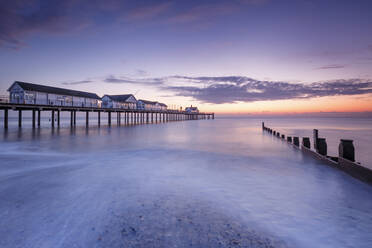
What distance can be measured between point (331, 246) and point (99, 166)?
888cm

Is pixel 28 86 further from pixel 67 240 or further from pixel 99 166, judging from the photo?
pixel 67 240

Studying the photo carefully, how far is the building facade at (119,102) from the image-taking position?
2245 inches

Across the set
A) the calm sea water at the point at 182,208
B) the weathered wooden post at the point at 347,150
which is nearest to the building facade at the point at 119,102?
the calm sea water at the point at 182,208

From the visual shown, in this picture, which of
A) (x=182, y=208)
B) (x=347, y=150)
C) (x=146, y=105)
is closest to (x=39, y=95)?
(x=182, y=208)

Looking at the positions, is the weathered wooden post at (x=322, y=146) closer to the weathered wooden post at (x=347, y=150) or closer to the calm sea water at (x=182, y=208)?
the calm sea water at (x=182, y=208)

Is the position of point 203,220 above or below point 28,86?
below

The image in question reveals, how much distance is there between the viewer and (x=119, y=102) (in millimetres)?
58844

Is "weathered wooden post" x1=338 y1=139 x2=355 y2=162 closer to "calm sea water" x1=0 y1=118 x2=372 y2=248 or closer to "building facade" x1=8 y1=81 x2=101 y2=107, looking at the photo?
"calm sea water" x1=0 y1=118 x2=372 y2=248

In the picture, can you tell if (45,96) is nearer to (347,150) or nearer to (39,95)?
(39,95)

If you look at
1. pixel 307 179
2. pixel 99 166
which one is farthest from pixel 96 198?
pixel 307 179

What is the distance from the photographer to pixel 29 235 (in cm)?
368

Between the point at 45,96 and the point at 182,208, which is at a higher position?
the point at 45,96

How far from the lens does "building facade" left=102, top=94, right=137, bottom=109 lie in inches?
2245

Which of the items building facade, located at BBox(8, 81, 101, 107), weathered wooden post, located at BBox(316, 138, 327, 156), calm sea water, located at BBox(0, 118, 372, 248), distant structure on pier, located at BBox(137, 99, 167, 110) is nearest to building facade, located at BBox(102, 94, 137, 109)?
distant structure on pier, located at BBox(137, 99, 167, 110)
